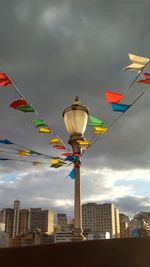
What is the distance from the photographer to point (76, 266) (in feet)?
9.42

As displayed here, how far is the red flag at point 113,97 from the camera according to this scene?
795cm

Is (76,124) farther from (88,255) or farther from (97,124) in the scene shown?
(88,255)

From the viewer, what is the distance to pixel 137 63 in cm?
714

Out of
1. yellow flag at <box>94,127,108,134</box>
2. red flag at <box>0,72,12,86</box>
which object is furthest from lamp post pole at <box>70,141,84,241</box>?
red flag at <box>0,72,12,86</box>

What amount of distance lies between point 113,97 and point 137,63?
3.57 ft

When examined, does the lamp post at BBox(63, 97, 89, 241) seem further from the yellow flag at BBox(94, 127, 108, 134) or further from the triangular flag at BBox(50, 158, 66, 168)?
the triangular flag at BBox(50, 158, 66, 168)

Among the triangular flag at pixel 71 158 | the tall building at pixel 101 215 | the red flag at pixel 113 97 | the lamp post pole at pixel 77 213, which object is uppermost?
the tall building at pixel 101 215

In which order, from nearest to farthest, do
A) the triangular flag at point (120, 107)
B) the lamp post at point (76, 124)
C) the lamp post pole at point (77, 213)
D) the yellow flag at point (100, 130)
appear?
the lamp post pole at point (77, 213), the lamp post at point (76, 124), the triangular flag at point (120, 107), the yellow flag at point (100, 130)

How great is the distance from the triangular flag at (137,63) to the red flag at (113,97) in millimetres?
963

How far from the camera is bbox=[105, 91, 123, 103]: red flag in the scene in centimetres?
795

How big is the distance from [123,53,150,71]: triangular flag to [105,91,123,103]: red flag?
963 millimetres

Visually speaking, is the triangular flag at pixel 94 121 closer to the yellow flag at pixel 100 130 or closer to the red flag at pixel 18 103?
the yellow flag at pixel 100 130

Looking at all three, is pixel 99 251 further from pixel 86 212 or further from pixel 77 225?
pixel 86 212

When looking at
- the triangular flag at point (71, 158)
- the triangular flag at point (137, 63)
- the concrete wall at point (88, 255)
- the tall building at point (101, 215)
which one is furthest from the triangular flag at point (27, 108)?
the tall building at point (101, 215)
